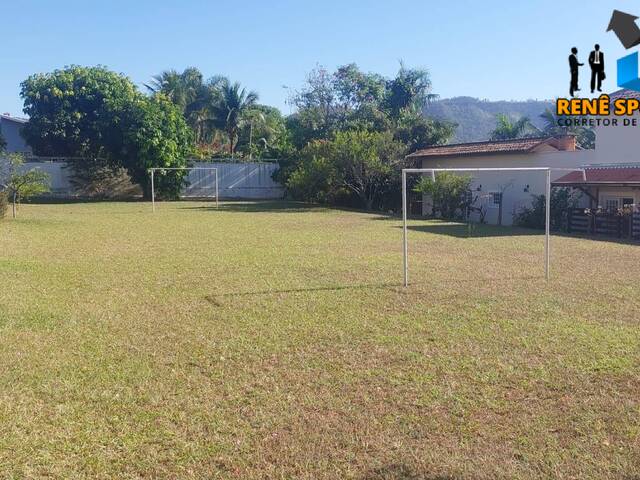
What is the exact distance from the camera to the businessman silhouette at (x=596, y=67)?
714 inches

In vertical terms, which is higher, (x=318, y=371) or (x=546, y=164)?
(x=546, y=164)

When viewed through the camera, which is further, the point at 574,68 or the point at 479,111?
the point at 479,111

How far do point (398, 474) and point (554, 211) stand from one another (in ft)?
70.3

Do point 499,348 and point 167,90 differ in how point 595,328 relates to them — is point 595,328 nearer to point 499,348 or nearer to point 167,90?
point 499,348

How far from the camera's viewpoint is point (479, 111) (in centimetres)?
9875

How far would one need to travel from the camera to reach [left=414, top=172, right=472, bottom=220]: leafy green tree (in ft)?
96.1

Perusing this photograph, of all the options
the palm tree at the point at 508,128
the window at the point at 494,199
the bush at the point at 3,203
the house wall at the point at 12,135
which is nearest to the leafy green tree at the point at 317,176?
the window at the point at 494,199

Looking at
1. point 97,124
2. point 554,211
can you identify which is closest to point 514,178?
point 554,211

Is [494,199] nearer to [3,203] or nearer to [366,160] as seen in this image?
[366,160]

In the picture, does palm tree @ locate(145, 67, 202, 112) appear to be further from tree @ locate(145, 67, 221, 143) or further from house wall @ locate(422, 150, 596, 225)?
house wall @ locate(422, 150, 596, 225)

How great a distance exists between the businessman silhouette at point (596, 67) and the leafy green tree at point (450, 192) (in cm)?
1060

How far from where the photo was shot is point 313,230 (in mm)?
21766

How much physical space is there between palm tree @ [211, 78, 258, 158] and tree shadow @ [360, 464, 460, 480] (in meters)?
46.0

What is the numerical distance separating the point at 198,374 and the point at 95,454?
1.79m
